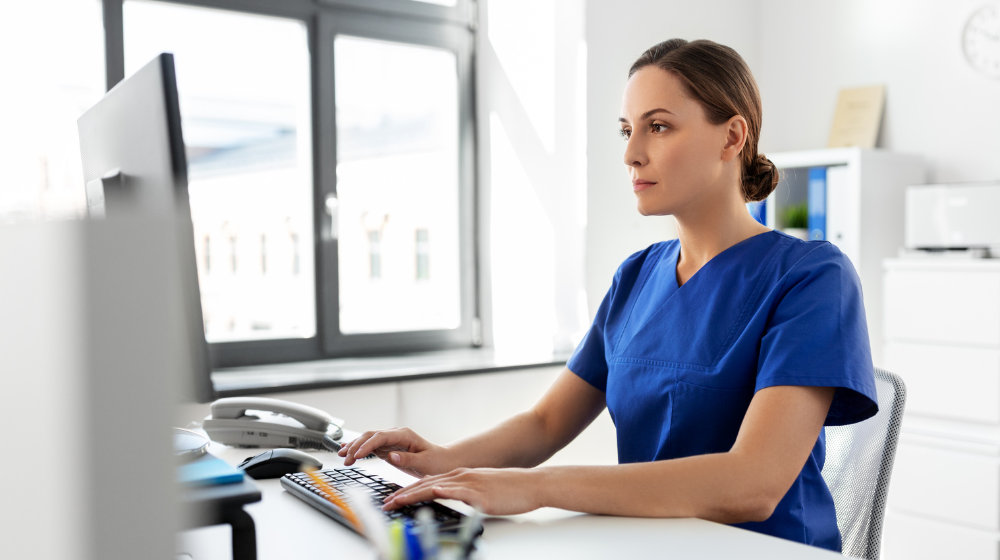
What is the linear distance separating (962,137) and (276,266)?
7.97ft

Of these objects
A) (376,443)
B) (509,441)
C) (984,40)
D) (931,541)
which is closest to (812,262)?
(509,441)

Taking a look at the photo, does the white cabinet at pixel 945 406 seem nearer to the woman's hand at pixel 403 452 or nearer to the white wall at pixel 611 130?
the white wall at pixel 611 130

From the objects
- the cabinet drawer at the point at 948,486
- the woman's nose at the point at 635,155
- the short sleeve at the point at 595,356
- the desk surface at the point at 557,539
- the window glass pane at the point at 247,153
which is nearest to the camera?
the desk surface at the point at 557,539

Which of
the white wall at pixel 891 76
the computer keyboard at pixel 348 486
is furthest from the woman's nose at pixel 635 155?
the white wall at pixel 891 76

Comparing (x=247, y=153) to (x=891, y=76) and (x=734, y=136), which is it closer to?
(x=734, y=136)

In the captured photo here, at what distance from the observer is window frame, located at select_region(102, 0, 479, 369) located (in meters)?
2.51

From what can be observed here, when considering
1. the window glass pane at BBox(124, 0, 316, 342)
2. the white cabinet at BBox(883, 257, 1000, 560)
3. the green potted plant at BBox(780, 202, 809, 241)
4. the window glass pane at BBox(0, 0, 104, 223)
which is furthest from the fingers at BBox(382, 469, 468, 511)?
the green potted plant at BBox(780, 202, 809, 241)

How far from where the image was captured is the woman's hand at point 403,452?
3.78ft

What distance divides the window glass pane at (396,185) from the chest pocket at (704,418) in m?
1.75

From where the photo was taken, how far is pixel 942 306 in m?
2.48

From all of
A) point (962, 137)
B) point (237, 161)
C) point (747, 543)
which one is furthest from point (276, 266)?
point (962, 137)

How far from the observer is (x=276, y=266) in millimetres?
2650

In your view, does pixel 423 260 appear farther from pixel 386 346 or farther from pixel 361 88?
pixel 361 88

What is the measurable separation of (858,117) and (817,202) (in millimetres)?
505
